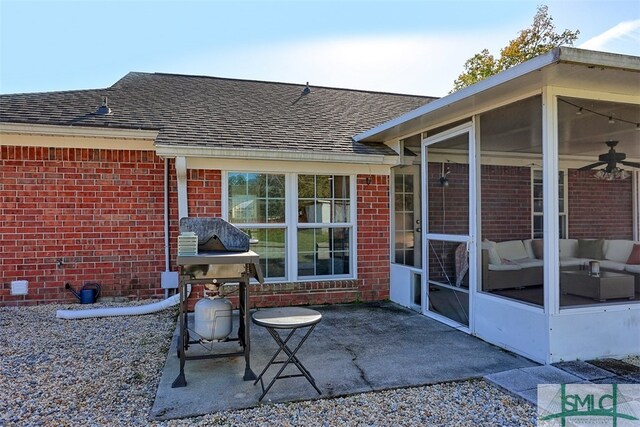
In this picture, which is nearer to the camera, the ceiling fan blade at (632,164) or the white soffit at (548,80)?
the white soffit at (548,80)

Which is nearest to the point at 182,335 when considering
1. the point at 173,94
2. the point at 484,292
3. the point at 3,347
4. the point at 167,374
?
the point at 167,374

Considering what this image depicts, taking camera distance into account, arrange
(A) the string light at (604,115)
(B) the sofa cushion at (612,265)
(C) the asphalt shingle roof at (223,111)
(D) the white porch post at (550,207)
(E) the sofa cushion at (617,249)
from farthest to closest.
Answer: (C) the asphalt shingle roof at (223,111), (E) the sofa cushion at (617,249), (B) the sofa cushion at (612,265), (A) the string light at (604,115), (D) the white porch post at (550,207)

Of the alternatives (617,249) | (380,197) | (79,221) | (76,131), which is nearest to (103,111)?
(76,131)

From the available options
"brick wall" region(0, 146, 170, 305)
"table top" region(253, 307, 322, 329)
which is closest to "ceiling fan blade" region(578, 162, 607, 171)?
"table top" region(253, 307, 322, 329)

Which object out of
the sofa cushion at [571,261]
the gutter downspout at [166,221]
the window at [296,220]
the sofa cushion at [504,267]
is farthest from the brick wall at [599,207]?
the gutter downspout at [166,221]

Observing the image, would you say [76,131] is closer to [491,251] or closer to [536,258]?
[491,251]

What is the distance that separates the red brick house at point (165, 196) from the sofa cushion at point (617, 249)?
3177 mm

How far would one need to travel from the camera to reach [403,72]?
14.5m

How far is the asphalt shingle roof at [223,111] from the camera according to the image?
621 centimetres

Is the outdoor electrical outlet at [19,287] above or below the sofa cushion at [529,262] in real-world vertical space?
below

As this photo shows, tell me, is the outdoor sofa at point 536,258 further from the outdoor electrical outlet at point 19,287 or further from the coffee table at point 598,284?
the outdoor electrical outlet at point 19,287

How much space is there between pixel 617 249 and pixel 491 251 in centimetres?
167

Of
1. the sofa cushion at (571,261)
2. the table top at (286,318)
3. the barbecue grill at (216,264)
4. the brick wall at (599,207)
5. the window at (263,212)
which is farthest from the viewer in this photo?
the window at (263,212)

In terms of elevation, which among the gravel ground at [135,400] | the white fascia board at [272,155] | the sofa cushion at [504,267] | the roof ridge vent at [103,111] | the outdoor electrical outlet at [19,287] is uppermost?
the roof ridge vent at [103,111]
